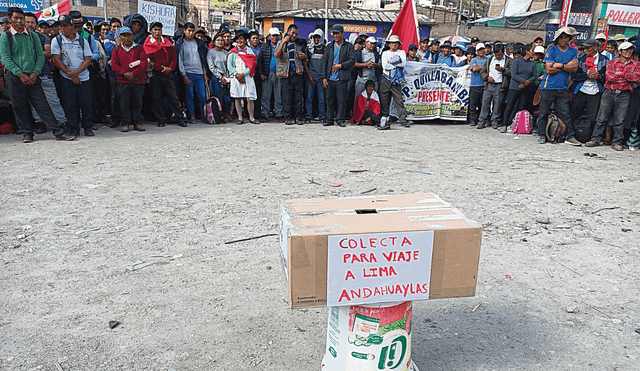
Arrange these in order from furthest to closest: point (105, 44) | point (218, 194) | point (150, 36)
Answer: point (105, 44) < point (150, 36) < point (218, 194)

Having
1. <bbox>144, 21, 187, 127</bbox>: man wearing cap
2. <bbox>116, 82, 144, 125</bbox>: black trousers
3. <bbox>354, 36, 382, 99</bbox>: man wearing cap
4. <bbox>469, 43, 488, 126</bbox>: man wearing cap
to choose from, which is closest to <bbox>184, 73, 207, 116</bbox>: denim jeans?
<bbox>144, 21, 187, 127</bbox>: man wearing cap

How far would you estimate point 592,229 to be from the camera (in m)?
4.40

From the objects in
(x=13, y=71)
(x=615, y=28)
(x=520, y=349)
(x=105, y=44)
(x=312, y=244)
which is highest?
(x=615, y=28)

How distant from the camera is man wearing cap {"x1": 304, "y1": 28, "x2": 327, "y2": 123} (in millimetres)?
9984

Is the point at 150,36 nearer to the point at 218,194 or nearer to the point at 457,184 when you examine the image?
the point at 218,194

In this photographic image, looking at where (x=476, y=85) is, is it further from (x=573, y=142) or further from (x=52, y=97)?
(x=52, y=97)

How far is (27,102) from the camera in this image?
7.45m

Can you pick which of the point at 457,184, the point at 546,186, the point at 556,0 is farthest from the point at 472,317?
the point at 556,0

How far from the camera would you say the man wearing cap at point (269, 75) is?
9.86 m

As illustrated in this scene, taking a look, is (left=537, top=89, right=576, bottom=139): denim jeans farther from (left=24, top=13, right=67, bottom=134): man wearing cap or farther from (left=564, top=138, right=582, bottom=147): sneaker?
(left=24, top=13, right=67, bottom=134): man wearing cap

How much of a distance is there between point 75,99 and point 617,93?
30.3 ft

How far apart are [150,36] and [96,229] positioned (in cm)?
562

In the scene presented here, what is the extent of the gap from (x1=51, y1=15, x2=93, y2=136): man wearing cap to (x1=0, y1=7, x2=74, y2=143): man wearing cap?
1.08 ft

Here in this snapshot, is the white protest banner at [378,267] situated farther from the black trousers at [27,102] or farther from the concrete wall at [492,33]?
the concrete wall at [492,33]
